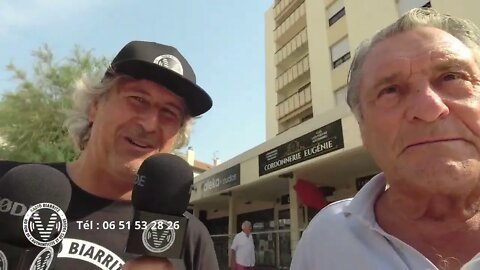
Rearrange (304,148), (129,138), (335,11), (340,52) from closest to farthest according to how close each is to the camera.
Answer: (129,138) → (304,148) → (340,52) → (335,11)

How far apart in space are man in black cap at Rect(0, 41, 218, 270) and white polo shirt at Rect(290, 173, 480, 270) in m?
0.55

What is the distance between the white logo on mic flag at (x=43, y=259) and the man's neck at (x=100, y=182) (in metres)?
0.67

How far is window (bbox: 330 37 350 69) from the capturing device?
51.9ft

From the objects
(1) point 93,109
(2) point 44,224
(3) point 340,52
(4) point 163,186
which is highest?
(3) point 340,52

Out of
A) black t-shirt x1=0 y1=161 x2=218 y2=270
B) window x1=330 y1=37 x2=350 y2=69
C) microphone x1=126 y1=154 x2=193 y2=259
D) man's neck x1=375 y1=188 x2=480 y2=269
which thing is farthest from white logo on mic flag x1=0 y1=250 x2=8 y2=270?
window x1=330 y1=37 x2=350 y2=69

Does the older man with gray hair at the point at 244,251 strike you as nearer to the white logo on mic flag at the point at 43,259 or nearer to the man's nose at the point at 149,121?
the man's nose at the point at 149,121

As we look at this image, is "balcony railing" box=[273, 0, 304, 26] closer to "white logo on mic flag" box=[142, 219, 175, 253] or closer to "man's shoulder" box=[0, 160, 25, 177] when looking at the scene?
"man's shoulder" box=[0, 160, 25, 177]

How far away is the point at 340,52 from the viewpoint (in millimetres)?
16188

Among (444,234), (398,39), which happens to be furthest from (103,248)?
(398,39)

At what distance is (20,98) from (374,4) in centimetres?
1434

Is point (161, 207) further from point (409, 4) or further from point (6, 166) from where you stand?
point (409, 4)

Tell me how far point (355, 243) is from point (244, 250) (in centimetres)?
973

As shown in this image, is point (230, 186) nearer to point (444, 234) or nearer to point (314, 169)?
point (314, 169)

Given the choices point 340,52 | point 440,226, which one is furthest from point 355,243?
point 340,52
